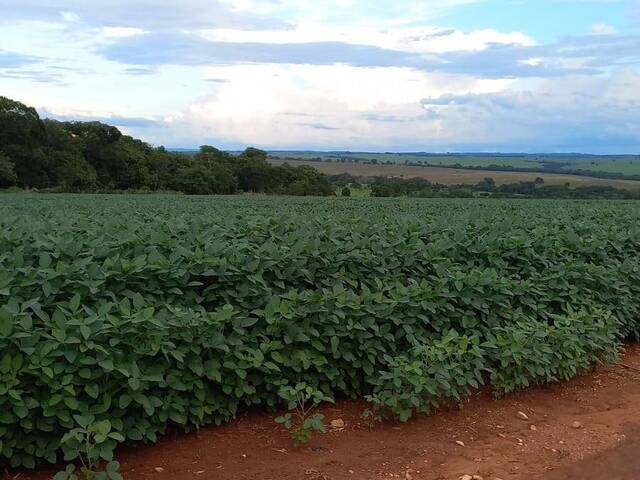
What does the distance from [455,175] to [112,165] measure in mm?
40275

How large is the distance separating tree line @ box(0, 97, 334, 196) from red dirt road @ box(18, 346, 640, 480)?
5747 centimetres

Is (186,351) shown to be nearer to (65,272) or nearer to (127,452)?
(127,452)

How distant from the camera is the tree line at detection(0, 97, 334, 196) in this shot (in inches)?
2424

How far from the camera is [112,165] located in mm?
70500

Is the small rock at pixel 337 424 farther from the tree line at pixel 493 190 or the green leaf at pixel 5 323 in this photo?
the tree line at pixel 493 190

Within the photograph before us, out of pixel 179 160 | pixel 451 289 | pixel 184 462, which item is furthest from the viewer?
pixel 179 160

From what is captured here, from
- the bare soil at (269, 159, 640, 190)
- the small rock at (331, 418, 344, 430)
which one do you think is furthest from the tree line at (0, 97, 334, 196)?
the small rock at (331, 418, 344, 430)

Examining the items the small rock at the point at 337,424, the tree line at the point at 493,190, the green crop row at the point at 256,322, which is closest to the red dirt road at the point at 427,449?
the small rock at the point at 337,424

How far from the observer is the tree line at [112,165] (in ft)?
202

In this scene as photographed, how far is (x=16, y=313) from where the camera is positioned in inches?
138

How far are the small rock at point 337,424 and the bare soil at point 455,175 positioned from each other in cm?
5795

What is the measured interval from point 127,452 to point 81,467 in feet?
1.09

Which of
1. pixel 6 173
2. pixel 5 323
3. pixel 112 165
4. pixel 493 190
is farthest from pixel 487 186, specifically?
pixel 5 323

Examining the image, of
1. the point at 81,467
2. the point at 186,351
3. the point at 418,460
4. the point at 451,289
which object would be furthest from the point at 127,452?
the point at 451,289
